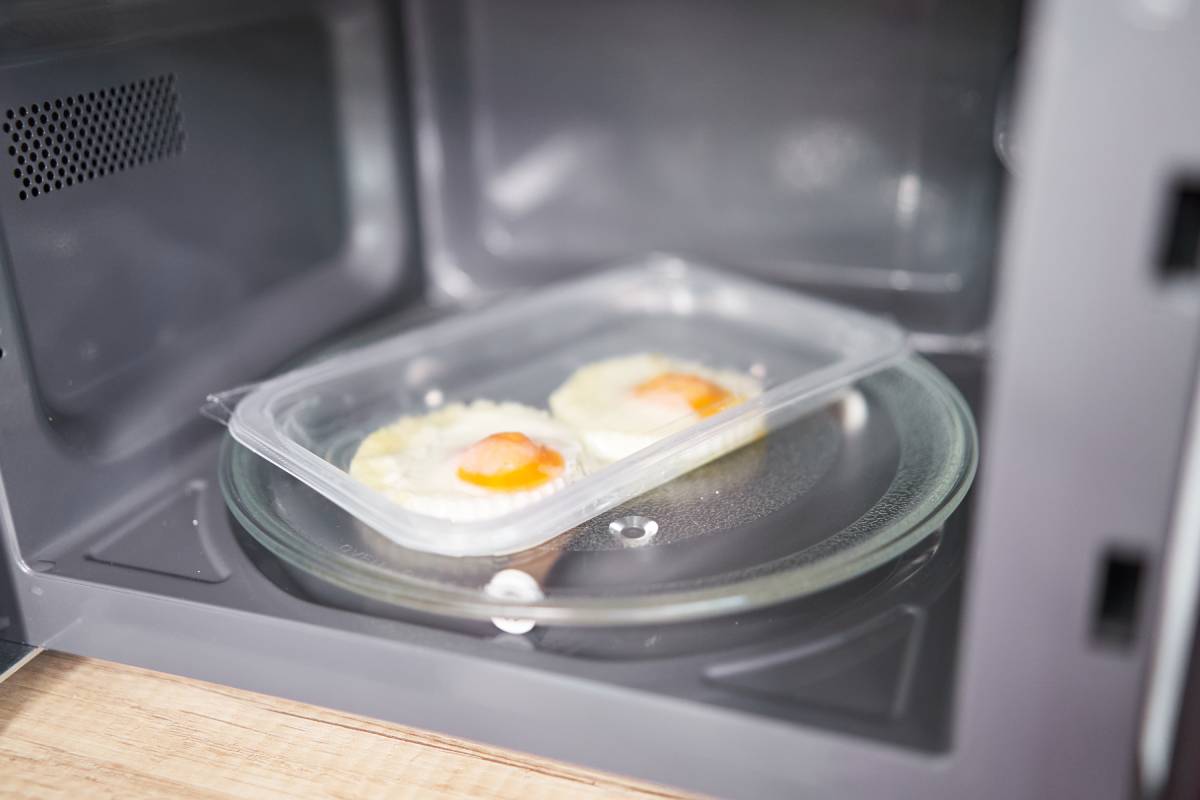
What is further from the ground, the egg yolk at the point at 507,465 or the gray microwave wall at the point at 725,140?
the gray microwave wall at the point at 725,140

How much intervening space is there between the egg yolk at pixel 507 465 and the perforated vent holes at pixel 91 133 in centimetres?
33

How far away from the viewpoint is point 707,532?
704mm

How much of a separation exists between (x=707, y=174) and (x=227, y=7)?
46 centimetres

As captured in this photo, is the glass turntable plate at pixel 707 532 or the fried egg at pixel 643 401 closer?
the glass turntable plate at pixel 707 532

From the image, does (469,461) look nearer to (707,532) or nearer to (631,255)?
(707,532)

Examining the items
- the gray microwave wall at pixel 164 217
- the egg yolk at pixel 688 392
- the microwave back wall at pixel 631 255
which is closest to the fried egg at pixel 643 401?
the egg yolk at pixel 688 392

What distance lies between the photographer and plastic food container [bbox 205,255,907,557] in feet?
2.17

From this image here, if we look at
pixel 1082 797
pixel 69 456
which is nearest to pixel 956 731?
pixel 1082 797

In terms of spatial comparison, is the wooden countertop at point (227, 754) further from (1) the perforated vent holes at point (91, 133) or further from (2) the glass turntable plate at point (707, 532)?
(1) the perforated vent holes at point (91, 133)

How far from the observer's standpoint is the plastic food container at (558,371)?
66 centimetres

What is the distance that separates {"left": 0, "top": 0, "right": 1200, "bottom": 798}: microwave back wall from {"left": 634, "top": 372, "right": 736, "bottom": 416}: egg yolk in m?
0.21

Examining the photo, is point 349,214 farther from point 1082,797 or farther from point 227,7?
point 1082,797

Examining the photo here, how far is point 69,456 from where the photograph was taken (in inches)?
28.4

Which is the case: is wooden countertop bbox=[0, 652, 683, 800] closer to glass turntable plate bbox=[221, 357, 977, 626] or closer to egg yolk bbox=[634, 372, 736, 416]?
glass turntable plate bbox=[221, 357, 977, 626]
